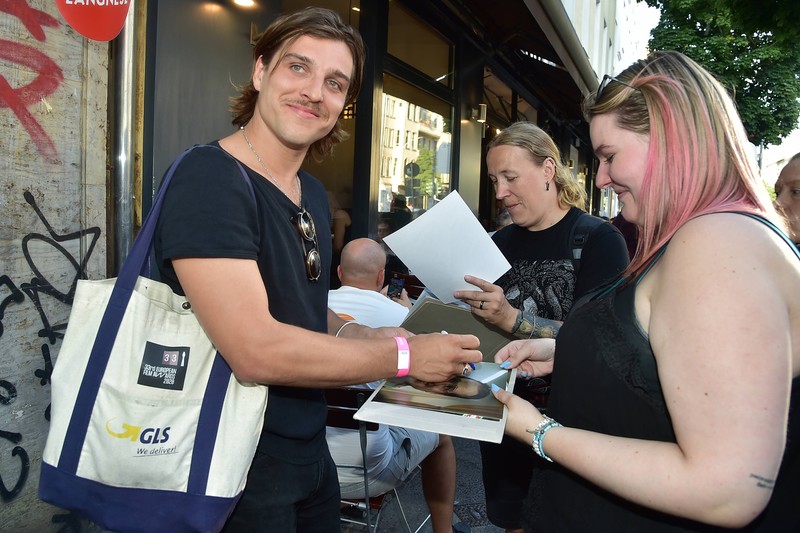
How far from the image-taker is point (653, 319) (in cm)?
106

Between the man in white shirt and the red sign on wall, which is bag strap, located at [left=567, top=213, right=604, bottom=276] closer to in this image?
the man in white shirt

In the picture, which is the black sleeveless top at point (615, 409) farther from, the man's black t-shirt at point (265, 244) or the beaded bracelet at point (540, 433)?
the man's black t-shirt at point (265, 244)

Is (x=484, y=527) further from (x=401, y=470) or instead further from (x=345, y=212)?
(x=345, y=212)

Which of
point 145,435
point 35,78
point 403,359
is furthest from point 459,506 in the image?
point 35,78

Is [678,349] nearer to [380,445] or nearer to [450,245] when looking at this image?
[450,245]

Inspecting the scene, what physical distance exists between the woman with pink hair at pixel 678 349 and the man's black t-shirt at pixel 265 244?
1.77 feet

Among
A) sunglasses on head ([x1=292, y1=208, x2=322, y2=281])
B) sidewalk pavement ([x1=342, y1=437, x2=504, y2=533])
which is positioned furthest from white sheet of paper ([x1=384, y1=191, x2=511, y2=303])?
sidewalk pavement ([x1=342, y1=437, x2=504, y2=533])

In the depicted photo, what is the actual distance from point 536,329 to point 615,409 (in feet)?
3.51

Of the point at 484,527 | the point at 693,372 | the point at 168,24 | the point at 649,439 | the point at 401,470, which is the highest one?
the point at 168,24

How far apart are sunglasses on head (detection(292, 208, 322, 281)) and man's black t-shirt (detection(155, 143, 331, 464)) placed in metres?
0.01

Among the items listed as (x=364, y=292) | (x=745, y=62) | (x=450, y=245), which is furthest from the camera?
(x=745, y=62)

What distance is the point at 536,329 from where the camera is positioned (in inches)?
88.0

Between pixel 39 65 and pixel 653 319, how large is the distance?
8.14ft

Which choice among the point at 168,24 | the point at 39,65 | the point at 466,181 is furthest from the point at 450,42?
the point at 39,65
